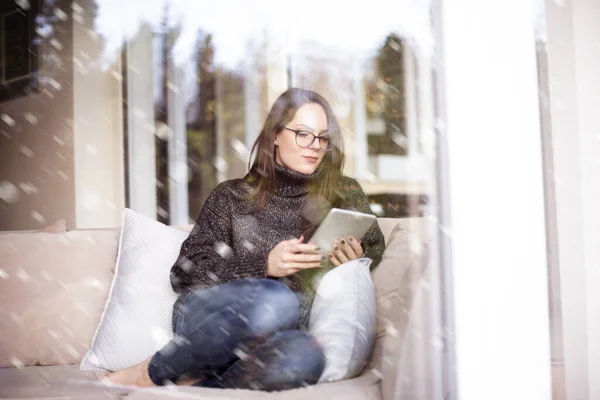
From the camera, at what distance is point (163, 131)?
3133 millimetres

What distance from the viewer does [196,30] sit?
3.24 meters

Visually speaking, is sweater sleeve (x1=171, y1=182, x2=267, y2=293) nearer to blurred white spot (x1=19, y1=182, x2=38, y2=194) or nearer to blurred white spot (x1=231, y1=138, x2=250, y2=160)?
blurred white spot (x1=19, y1=182, x2=38, y2=194)

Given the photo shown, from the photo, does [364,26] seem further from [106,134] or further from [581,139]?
[581,139]

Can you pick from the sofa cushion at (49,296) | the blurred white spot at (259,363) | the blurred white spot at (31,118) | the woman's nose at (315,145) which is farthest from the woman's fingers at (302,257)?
the blurred white spot at (31,118)

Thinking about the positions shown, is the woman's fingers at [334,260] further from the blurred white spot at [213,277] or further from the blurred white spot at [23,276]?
the blurred white spot at [23,276]

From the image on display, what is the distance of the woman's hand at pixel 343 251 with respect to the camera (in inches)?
47.4

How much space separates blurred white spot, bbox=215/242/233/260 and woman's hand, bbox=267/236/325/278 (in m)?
0.17

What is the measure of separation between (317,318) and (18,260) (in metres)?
0.77

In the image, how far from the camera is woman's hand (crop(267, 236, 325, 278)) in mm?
1201

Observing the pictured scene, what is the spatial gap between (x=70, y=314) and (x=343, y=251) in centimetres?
68

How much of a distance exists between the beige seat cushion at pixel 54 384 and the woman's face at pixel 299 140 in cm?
69

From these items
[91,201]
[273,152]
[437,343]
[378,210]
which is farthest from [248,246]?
[91,201]

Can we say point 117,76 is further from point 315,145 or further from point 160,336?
point 160,336

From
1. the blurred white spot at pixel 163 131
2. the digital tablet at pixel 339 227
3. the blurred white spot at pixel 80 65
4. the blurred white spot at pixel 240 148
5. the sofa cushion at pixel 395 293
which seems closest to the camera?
the sofa cushion at pixel 395 293
